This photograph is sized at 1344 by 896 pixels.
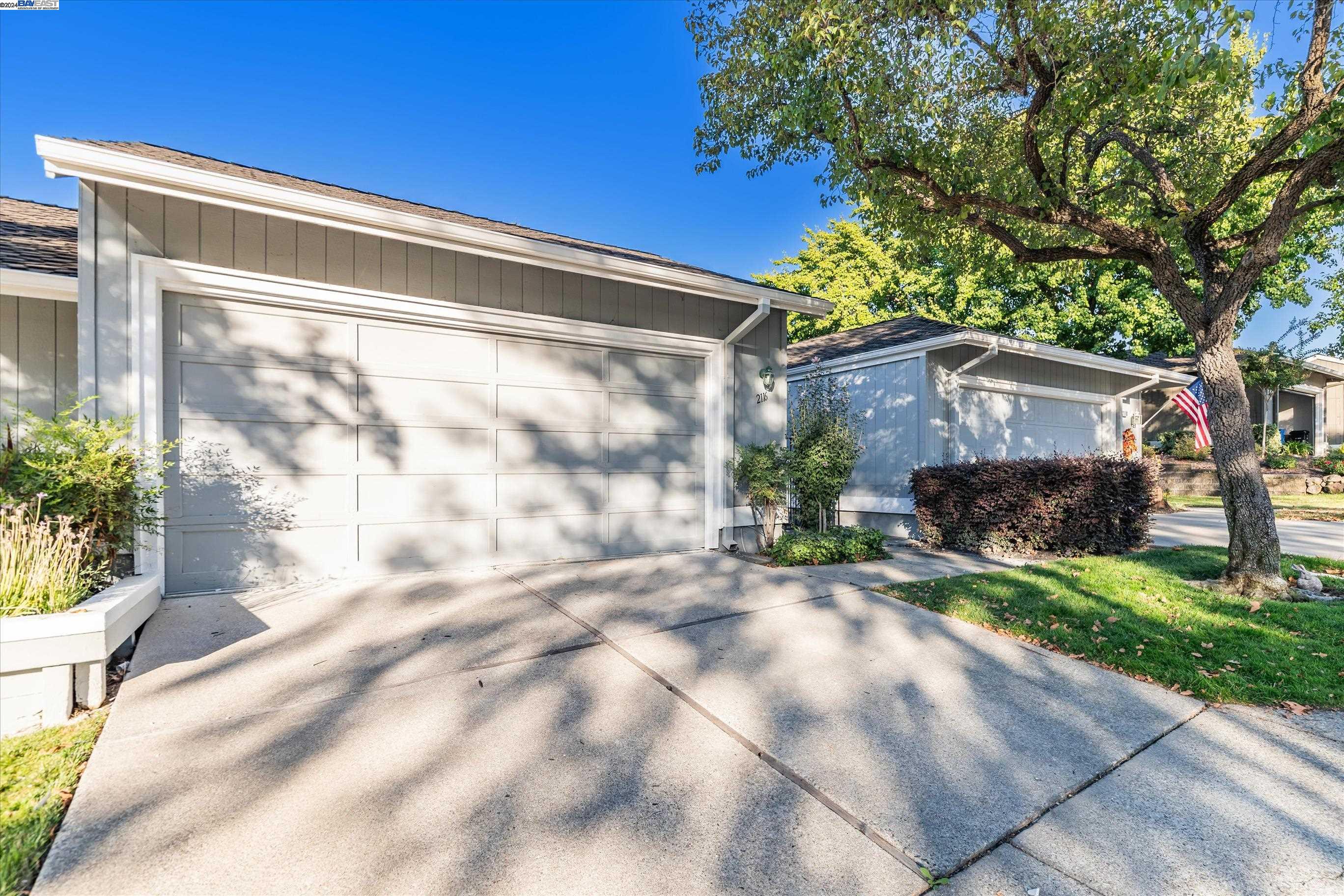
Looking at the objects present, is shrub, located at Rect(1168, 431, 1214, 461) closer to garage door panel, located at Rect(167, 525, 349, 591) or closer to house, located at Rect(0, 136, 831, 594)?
house, located at Rect(0, 136, 831, 594)

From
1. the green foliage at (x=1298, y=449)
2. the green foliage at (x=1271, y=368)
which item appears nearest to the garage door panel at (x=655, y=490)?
the green foliage at (x=1271, y=368)

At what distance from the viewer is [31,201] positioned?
241 inches

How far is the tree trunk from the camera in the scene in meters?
4.63

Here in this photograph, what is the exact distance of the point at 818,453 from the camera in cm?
623

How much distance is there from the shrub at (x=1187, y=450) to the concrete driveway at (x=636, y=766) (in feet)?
58.2

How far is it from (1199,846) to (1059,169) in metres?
6.12

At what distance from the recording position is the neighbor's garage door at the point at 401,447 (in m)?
4.11

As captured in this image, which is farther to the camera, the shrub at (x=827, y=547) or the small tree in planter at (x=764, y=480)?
the small tree in planter at (x=764, y=480)

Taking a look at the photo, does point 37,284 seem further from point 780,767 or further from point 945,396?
point 945,396

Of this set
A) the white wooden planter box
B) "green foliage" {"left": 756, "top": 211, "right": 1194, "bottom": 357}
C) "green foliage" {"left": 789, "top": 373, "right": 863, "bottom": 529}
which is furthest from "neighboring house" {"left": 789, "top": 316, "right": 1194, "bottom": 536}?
the white wooden planter box

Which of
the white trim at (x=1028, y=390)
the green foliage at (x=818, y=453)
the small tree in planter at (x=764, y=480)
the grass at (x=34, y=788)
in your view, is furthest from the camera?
the white trim at (x=1028, y=390)

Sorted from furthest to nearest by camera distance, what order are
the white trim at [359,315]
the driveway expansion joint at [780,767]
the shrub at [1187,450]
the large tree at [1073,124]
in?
1. the shrub at [1187,450]
2. the large tree at [1073,124]
3. the white trim at [359,315]
4. the driveway expansion joint at [780,767]

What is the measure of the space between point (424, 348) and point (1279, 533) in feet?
38.6

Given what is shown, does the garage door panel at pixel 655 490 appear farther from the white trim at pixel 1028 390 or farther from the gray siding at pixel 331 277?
the white trim at pixel 1028 390
